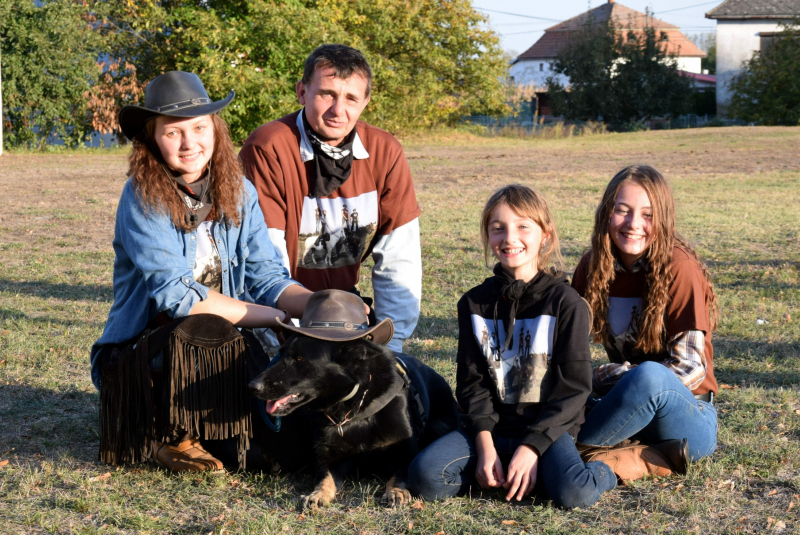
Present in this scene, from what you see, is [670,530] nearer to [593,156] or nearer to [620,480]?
[620,480]

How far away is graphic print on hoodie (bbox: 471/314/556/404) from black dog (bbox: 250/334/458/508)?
1.23 feet

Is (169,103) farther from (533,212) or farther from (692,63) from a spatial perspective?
(692,63)

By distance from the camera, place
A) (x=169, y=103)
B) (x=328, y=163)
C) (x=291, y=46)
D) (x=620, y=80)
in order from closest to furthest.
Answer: (x=169, y=103), (x=328, y=163), (x=291, y=46), (x=620, y=80)

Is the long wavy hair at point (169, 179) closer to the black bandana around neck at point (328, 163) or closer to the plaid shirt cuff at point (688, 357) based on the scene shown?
the black bandana around neck at point (328, 163)

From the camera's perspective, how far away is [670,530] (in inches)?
116

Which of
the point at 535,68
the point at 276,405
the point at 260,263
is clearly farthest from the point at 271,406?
the point at 535,68

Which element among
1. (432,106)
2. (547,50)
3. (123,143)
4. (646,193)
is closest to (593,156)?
(432,106)

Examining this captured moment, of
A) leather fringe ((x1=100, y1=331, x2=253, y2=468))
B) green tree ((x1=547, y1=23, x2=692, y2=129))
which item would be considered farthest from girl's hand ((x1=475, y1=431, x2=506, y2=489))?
green tree ((x1=547, y1=23, x2=692, y2=129))

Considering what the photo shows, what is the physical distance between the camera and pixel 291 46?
75.5 ft

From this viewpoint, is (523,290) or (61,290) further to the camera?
(61,290)

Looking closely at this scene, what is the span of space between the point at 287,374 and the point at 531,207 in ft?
4.05

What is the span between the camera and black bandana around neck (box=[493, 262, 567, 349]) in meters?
3.38

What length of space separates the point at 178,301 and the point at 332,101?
1381mm

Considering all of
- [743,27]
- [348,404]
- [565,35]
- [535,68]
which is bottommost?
[348,404]
